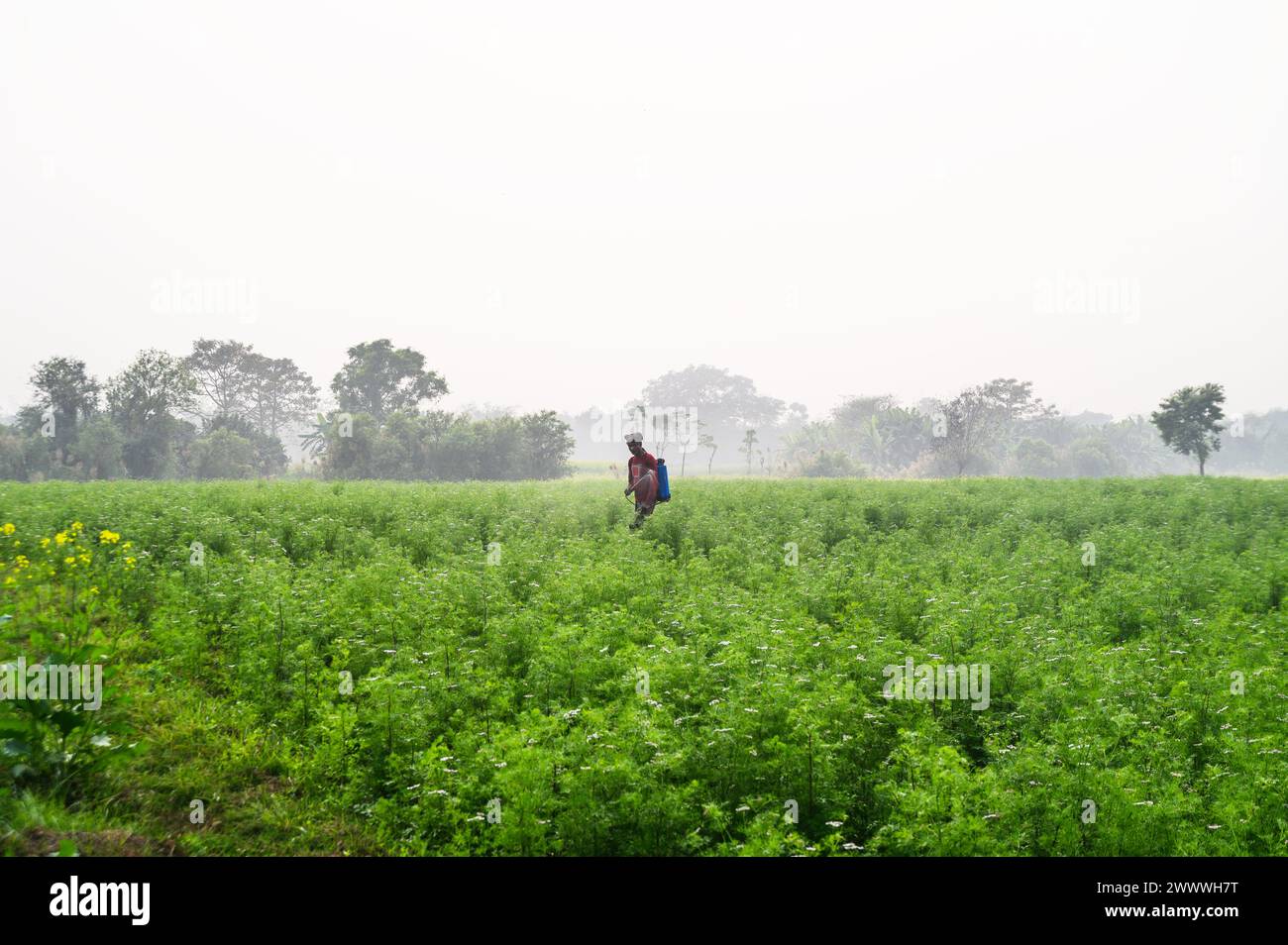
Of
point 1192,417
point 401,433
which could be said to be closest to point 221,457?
point 401,433

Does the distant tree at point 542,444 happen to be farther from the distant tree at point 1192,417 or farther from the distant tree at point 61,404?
the distant tree at point 1192,417

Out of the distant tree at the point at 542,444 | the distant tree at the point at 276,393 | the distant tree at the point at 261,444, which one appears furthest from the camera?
the distant tree at the point at 276,393

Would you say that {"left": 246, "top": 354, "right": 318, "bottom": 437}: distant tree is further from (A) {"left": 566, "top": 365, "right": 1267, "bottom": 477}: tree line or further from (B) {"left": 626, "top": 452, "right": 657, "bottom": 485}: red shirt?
(B) {"left": 626, "top": 452, "right": 657, "bottom": 485}: red shirt

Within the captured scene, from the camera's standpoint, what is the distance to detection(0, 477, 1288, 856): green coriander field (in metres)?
5.07

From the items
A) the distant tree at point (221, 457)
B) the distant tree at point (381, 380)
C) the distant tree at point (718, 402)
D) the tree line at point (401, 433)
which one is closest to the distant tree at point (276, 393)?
the tree line at point (401, 433)

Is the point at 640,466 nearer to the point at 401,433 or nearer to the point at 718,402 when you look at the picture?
the point at 401,433

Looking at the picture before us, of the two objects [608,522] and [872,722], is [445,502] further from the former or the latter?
[872,722]

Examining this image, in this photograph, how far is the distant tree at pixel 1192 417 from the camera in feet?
189

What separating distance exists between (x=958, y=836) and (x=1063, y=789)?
120 cm

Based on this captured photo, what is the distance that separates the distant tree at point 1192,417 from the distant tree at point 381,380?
71.2m

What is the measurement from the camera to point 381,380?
3135 inches

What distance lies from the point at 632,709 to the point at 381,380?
263 feet
